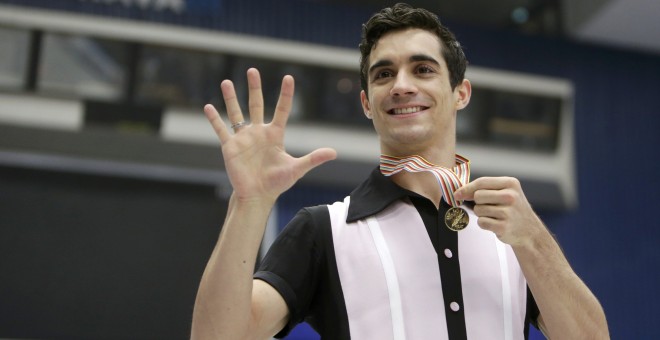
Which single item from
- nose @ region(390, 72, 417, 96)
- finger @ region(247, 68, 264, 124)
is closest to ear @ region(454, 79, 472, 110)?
nose @ region(390, 72, 417, 96)

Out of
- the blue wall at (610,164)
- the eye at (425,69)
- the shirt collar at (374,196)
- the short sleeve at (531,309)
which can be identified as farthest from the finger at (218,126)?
the blue wall at (610,164)

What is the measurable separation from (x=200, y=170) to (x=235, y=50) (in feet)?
6.58

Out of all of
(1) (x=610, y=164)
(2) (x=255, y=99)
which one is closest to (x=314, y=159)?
(2) (x=255, y=99)

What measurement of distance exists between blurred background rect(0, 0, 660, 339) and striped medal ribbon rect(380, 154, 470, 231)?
6.42 meters

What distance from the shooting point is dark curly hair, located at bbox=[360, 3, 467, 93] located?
2.65m

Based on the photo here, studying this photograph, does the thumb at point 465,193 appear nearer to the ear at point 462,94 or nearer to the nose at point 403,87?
the nose at point 403,87

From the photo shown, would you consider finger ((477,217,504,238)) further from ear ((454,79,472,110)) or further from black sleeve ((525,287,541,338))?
ear ((454,79,472,110))

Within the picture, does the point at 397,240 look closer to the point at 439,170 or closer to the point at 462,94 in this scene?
the point at 439,170

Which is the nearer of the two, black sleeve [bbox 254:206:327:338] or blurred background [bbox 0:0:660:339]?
black sleeve [bbox 254:206:327:338]

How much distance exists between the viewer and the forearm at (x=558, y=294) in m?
2.15

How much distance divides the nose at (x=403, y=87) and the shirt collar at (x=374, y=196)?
29 centimetres

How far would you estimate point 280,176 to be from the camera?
6.78ft

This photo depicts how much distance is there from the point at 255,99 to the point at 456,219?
28.2 inches

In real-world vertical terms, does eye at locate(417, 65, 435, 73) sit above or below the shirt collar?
above
